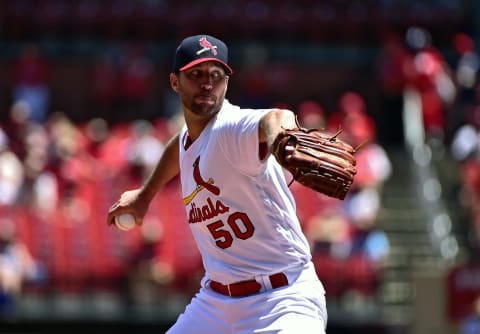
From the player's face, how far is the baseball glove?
0.64 metres

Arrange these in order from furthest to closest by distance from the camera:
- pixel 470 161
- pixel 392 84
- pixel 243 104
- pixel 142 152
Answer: pixel 243 104, pixel 392 84, pixel 470 161, pixel 142 152

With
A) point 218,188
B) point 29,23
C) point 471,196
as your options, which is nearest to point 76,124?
point 29,23

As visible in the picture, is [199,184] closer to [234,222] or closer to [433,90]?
[234,222]

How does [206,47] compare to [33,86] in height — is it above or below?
below

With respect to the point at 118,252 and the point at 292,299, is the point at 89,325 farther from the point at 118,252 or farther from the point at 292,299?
the point at 292,299

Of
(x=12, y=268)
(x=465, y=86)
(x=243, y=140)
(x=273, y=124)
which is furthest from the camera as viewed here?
(x=465, y=86)

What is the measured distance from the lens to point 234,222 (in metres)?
4.64

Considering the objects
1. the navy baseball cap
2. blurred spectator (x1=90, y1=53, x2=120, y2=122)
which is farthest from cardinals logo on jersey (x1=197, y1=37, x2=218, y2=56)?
blurred spectator (x1=90, y1=53, x2=120, y2=122)

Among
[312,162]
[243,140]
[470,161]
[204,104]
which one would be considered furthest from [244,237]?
[470,161]

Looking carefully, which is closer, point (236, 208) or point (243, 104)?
point (236, 208)

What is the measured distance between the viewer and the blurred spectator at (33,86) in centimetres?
1607

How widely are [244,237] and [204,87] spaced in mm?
694

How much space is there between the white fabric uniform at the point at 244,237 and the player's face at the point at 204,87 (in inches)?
2.9

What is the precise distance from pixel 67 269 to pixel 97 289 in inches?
15.2
